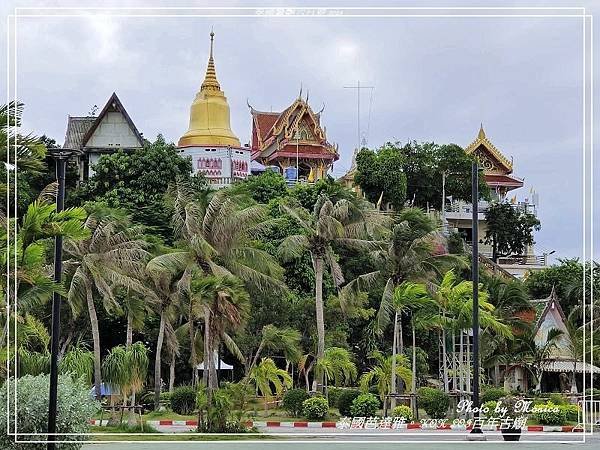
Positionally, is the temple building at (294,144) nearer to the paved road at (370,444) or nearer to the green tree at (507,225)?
the green tree at (507,225)

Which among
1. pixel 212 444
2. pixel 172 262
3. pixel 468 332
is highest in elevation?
pixel 172 262

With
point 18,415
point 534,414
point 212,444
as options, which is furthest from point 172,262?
point 18,415

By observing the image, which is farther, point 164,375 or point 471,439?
point 164,375

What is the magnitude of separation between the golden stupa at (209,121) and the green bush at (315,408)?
9.36 metres

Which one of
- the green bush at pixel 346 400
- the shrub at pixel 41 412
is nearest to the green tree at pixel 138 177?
the green bush at pixel 346 400

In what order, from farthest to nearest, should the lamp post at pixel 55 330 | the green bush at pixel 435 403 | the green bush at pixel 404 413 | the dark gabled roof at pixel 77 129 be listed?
the dark gabled roof at pixel 77 129 < the green bush at pixel 435 403 < the green bush at pixel 404 413 < the lamp post at pixel 55 330

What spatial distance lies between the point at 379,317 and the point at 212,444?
7.66 m

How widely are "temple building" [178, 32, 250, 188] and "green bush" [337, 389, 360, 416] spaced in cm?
999

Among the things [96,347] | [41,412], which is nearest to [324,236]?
[96,347]

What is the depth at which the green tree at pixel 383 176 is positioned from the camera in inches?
1196

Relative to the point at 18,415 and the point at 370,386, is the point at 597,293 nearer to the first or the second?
the point at 370,386

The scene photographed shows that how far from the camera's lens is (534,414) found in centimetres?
1902

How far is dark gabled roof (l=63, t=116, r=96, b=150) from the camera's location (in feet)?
110

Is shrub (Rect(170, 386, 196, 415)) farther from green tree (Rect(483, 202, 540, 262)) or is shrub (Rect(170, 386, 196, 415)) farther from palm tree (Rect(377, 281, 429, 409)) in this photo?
green tree (Rect(483, 202, 540, 262))
